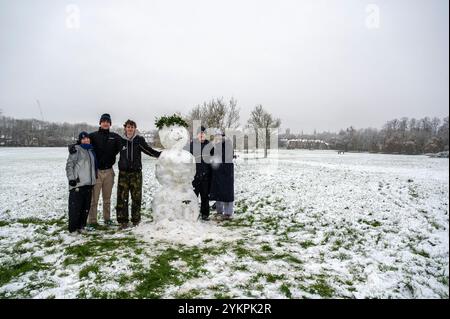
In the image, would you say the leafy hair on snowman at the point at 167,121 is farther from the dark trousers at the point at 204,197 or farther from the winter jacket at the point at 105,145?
the dark trousers at the point at 204,197

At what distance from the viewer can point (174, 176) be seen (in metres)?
6.23

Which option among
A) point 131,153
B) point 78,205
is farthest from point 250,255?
point 78,205

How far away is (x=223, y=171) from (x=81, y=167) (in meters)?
3.44

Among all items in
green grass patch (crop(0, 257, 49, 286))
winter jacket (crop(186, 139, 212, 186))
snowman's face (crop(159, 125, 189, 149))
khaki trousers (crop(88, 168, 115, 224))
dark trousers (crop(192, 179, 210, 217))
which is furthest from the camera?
dark trousers (crop(192, 179, 210, 217))

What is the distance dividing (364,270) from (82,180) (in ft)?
18.8

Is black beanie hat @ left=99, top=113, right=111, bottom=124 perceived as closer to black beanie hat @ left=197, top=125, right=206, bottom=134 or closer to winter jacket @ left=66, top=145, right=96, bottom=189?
winter jacket @ left=66, top=145, right=96, bottom=189

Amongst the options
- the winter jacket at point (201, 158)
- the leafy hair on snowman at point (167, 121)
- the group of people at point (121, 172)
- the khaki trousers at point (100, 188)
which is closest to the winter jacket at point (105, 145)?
the group of people at point (121, 172)

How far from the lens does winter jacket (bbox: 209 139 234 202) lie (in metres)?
7.40

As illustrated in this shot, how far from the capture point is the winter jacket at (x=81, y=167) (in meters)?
5.91

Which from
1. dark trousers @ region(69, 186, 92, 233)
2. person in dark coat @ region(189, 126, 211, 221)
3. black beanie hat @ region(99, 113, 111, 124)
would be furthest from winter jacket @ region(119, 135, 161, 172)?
Answer: person in dark coat @ region(189, 126, 211, 221)

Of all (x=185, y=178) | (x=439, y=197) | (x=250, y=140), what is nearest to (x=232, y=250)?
(x=185, y=178)

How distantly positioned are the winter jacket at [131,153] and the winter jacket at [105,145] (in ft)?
0.54

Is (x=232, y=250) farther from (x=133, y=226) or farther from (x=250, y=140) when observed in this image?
(x=250, y=140)

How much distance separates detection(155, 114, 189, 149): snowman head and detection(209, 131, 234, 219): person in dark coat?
117cm
